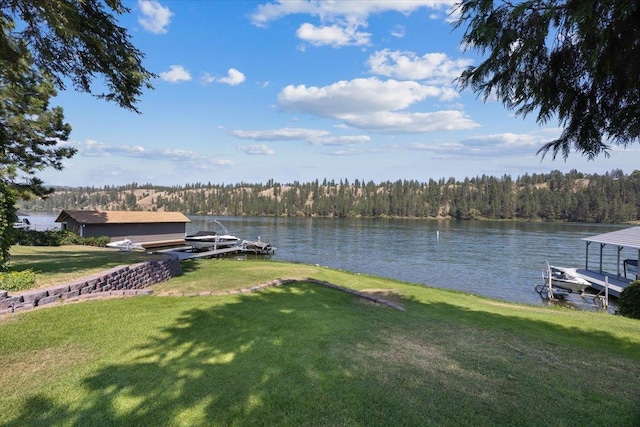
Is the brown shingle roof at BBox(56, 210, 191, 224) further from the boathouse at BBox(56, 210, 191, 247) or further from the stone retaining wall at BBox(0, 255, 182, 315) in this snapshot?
the stone retaining wall at BBox(0, 255, 182, 315)

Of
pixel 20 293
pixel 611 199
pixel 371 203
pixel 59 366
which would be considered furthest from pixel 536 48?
pixel 611 199

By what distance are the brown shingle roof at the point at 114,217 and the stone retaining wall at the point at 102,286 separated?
1001 inches

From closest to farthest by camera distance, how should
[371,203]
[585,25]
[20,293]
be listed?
[585,25] → [20,293] → [371,203]

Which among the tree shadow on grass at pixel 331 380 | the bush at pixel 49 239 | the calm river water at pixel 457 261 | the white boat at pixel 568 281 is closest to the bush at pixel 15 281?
the tree shadow on grass at pixel 331 380

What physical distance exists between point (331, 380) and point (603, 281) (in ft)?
92.0

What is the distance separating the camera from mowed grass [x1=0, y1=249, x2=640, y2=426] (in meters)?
4.21

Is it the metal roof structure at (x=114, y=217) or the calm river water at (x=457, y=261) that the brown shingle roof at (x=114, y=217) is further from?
the calm river water at (x=457, y=261)

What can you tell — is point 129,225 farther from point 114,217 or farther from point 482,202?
point 482,202

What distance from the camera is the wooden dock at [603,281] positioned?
74.5 feet

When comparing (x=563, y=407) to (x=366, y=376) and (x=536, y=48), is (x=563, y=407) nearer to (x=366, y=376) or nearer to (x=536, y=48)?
(x=366, y=376)

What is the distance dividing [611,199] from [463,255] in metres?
131

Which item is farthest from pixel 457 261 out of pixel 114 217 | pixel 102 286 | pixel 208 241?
pixel 114 217

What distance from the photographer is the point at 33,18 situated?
30.5 feet

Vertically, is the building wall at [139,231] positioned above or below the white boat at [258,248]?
above
